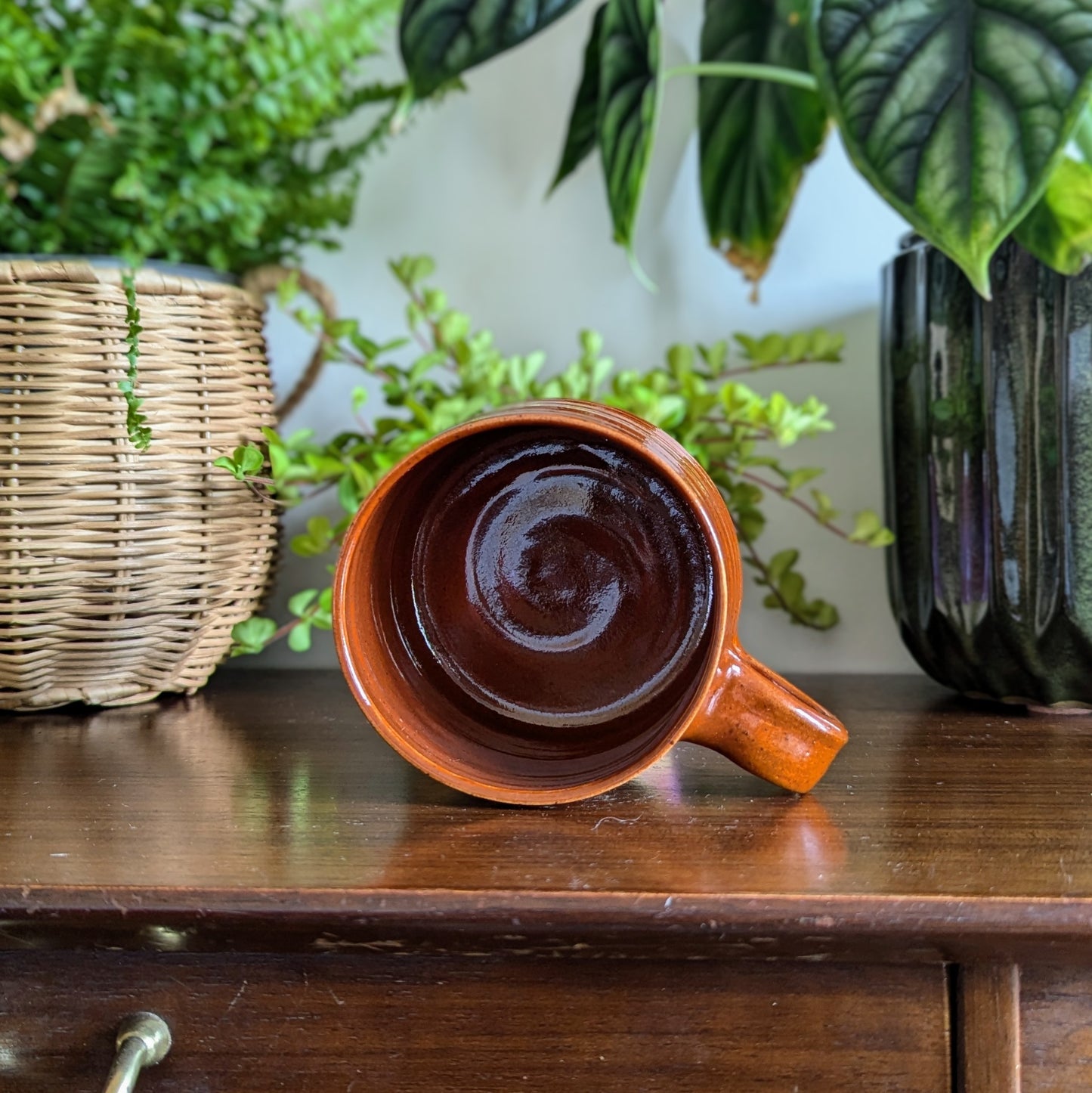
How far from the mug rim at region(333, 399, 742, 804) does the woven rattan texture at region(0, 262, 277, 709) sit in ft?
0.94

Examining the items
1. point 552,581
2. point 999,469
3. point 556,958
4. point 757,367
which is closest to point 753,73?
point 757,367

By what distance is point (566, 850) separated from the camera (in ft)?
1.49

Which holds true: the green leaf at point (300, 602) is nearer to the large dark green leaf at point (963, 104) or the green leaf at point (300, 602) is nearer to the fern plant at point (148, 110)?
the fern plant at point (148, 110)

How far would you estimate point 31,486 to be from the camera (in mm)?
702

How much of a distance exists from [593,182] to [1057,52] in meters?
0.52

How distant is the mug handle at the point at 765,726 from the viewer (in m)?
0.50

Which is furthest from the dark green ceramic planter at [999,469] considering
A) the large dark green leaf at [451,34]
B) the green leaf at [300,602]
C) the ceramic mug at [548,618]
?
the green leaf at [300,602]

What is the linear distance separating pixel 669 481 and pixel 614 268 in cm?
53

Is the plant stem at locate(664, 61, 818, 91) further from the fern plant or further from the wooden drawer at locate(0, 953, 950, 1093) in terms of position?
the wooden drawer at locate(0, 953, 950, 1093)

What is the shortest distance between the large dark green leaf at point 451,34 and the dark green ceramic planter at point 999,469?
359mm

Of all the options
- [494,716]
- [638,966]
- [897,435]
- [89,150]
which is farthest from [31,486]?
[897,435]

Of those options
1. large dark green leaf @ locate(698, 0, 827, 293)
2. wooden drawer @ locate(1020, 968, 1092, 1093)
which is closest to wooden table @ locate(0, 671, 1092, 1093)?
wooden drawer @ locate(1020, 968, 1092, 1093)

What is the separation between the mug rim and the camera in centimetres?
48

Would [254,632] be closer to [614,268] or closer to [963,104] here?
[614,268]
